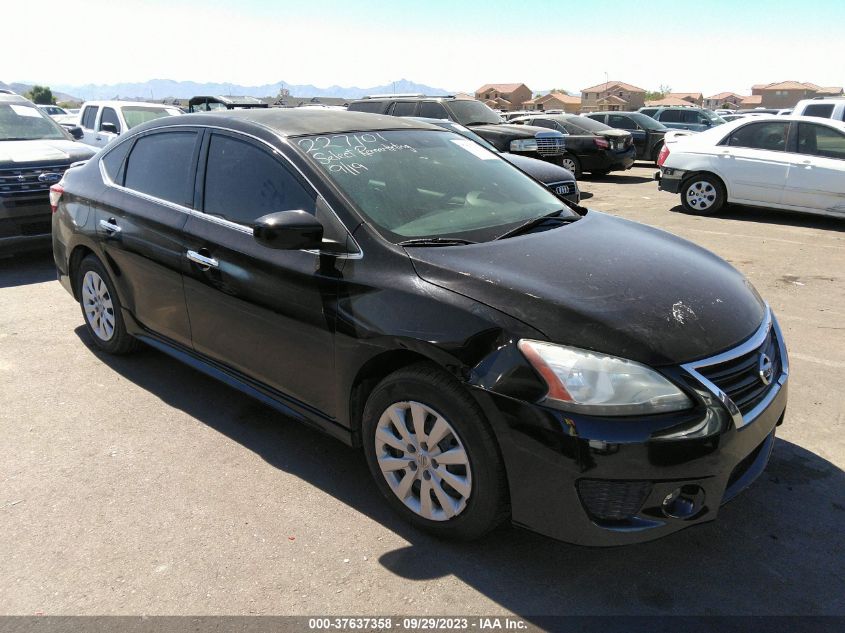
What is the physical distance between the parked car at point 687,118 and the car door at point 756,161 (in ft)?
35.4

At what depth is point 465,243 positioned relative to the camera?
119 inches

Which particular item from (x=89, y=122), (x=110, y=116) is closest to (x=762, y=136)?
(x=110, y=116)

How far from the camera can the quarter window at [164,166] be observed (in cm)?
385

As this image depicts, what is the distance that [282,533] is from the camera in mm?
2898

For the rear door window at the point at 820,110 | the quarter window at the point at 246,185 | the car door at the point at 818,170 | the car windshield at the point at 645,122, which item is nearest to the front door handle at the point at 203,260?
the quarter window at the point at 246,185

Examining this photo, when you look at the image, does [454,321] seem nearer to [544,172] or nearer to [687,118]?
[544,172]

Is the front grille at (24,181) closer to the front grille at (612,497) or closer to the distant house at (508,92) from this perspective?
the front grille at (612,497)

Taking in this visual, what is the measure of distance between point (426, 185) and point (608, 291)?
1.20m

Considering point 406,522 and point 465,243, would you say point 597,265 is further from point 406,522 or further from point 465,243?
point 406,522

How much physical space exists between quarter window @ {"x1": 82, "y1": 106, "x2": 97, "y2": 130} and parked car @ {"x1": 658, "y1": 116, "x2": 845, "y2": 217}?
412 inches

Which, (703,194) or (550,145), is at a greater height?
(550,145)

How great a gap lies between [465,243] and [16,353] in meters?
3.74

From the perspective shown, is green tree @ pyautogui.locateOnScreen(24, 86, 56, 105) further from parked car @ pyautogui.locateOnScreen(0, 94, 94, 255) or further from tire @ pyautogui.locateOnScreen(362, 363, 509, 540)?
tire @ pyautogui.locateOnScreen(362, 363, 509, 540)

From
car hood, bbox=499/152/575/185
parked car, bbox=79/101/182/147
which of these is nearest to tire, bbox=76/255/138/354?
car hood, bbox=499/152/575/185
